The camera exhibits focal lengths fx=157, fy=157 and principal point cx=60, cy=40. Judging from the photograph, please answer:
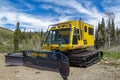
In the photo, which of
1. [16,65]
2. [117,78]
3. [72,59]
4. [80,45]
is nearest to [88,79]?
[117,78]

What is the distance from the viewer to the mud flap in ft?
24.2

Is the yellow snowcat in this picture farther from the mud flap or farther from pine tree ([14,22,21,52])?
pine tree ([14,22,21,52])

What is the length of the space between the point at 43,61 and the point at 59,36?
238 cm

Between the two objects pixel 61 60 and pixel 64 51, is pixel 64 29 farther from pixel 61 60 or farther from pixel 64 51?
pixel 61 60

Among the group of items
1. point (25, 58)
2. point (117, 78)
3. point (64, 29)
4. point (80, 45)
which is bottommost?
point (117, 78)

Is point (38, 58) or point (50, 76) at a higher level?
point (38, 58)

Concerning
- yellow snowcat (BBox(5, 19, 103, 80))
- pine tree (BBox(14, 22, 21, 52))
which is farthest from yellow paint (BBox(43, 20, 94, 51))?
pine tree (BBox(14, 22, 21, 52))

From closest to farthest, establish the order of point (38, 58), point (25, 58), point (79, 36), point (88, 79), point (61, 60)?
point (88, 79), point (61, 60), point (38, 58), point (25, 58), point (79, 36)

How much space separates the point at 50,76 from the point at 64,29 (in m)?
3.87

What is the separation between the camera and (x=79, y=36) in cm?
1048

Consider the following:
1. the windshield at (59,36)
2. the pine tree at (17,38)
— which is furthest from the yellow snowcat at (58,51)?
the pine tree at (17,38)

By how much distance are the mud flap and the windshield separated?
1.63 metres

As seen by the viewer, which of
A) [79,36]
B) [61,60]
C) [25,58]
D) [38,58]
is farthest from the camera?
[79,36]

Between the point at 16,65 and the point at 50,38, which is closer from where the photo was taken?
the point at 16,65
